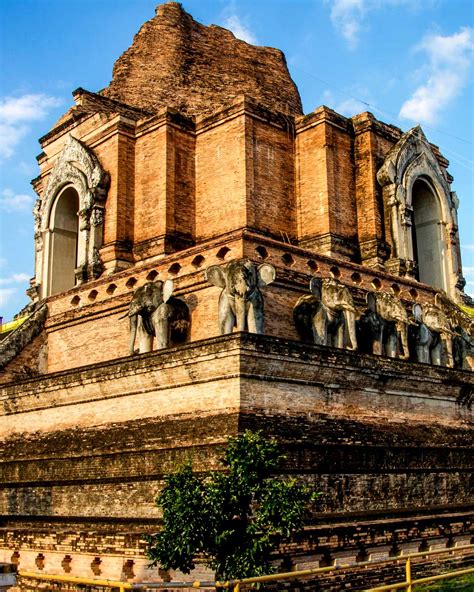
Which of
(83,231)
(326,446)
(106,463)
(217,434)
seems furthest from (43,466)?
(83,231)

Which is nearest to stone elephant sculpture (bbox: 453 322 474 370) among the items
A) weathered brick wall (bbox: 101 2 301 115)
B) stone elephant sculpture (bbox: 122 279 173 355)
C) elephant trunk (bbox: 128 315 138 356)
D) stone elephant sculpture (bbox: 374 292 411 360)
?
stone elephant sculpture (bbox: 374 292 411 360)

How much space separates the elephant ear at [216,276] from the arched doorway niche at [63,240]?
8915 mm

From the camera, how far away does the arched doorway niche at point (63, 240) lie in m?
23.1

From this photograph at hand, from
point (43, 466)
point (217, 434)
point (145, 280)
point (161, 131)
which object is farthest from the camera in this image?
point (161, 131)

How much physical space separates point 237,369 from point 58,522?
3680 millimetres

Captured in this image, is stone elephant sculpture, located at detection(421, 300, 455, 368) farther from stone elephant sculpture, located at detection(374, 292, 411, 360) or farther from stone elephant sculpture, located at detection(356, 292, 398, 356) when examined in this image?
stone elephant sculpture, located at detection(356, 292, 398, 356)

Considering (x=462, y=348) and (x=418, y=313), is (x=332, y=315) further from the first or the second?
(x=462, y=348)

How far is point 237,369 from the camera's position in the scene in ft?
39.5

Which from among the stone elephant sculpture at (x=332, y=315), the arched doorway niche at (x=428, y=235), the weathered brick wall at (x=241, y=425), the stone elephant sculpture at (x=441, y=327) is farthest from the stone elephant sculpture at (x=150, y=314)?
the arched doorway niche at (x=428, y=235)

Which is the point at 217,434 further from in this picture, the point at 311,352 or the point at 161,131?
the point at 161,131

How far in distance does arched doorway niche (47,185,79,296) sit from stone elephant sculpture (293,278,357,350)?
946 cm

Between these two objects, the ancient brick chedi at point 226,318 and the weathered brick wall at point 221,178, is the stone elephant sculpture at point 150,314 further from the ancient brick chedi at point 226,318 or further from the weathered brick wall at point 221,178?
the weathered brick wall at point 221,178

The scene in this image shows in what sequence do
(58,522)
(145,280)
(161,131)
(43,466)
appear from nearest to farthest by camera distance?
(58,522) < (43,466) < (145,280) < (161,131)

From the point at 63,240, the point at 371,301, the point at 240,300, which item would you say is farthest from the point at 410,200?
the point at 63,240
